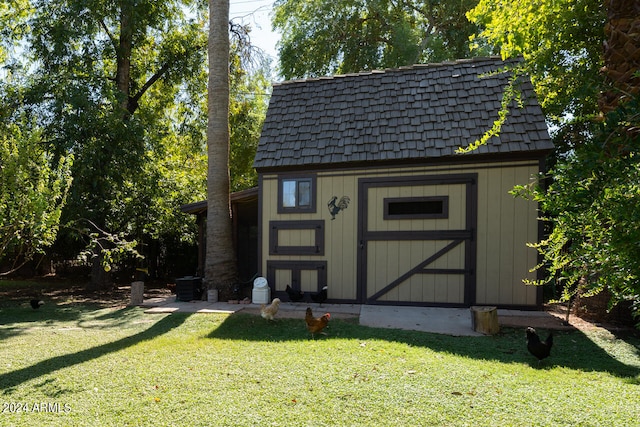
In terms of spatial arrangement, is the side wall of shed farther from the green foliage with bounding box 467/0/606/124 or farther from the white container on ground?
the green foliage with bounding box 467/0/606/124

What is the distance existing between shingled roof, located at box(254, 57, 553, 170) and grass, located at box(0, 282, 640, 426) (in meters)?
3.41

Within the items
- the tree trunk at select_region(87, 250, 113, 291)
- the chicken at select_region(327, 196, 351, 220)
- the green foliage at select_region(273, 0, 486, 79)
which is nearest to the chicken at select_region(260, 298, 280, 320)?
the chicken at select_region(327, 196, 351, 220)

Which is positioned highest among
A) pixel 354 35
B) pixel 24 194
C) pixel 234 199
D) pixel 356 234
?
pixel 354 35

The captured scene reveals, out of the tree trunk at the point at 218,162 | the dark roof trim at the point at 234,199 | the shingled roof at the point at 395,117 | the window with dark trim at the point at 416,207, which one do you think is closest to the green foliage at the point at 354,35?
the shingled roof at the point at 395,117

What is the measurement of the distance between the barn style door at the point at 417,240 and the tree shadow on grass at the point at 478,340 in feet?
4.74

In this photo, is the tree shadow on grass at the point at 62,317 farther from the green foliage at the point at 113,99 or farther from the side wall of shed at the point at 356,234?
the side wall of shed at the point at 356,234

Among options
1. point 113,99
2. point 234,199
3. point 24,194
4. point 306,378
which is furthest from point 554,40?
point 113,99

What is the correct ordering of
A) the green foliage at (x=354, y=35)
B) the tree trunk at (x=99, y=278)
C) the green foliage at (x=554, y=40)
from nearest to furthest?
the green foliage at (x=554, y=40) < the tree trunk at (x=99, y=278) < the green foliage at (x=354, y=35)

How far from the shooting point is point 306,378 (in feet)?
12.1

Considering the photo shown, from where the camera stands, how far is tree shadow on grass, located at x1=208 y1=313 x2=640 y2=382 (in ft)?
14.3

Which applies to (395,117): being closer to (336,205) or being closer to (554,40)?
(336,205)

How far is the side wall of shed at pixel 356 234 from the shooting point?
687 cm

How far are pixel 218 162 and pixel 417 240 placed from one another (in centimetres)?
466

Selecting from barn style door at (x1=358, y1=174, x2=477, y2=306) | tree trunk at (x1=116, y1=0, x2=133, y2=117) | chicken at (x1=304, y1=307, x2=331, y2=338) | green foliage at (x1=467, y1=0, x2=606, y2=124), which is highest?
tree trunk at (x1=116, y1=0, x2=133, y2=117)
